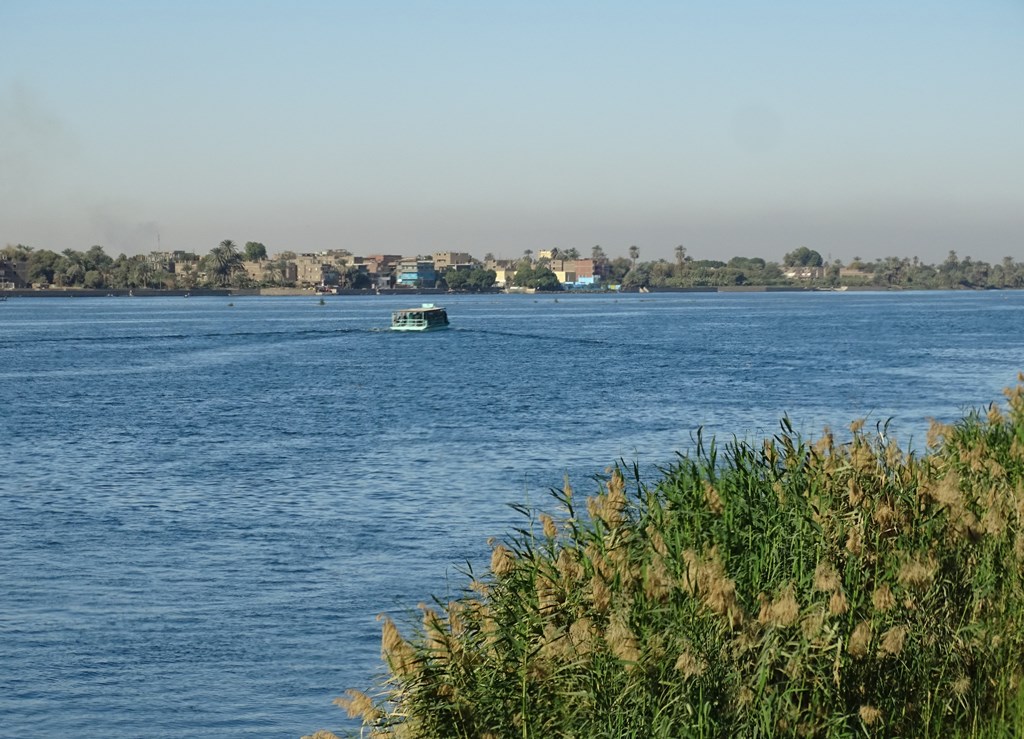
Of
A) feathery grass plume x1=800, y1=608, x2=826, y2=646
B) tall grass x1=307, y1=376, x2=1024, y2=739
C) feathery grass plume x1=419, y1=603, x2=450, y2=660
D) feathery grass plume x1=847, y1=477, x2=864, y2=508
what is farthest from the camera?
feathery grass plume x1=847, y1=477, x2=864, y2=508

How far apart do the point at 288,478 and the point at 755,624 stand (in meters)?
31.9

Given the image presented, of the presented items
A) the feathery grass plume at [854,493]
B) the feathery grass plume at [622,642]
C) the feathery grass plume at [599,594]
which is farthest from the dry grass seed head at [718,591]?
the feathery grass plume at [854,493]

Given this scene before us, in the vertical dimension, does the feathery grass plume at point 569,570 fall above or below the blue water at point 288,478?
above

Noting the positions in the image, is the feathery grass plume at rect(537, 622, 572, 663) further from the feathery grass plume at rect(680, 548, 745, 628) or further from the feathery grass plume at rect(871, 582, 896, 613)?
the feathery grass plume at rect(871, 582, 896, 613)

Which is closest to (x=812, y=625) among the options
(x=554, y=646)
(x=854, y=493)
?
(x=554, y=646)

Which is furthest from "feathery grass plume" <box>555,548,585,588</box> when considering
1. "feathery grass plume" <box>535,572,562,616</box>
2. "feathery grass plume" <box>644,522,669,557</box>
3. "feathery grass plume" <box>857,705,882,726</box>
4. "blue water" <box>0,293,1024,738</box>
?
"blue water" <box>0,293,1024,738</box>

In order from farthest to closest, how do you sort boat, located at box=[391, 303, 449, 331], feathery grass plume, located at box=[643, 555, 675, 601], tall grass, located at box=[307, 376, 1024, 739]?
boat, located at box=[391, 303, 449, 331] < feathery grass plume, located at box=[643, 555, 675, 601] < tall grass, located at box=[307, 376, 1024, 739]

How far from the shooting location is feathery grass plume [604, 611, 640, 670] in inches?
372

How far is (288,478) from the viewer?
40250 millimetres

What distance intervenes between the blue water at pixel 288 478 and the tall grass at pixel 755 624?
7.16 m

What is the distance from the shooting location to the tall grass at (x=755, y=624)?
977cm

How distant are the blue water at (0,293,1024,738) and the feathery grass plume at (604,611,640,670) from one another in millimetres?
9122

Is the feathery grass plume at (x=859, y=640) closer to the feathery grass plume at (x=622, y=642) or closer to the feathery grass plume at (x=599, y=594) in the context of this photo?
the feathery grass plume at (x=622, y=642)

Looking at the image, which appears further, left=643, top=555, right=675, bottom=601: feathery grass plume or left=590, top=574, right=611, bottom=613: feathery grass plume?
left=643, top=555, right=675, bottom=601: feathery grass plume
